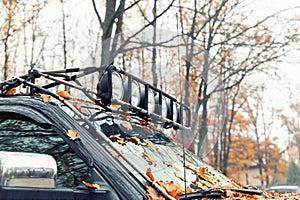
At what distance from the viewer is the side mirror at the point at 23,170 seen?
161 centimetres

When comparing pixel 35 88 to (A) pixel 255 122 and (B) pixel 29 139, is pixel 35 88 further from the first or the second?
(A) pixel 255 122

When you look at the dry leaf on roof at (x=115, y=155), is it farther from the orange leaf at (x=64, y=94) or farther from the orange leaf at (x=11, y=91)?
the orange leaf at (x=11, y=91)

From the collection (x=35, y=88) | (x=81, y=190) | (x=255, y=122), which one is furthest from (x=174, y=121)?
(x=255, y=122)

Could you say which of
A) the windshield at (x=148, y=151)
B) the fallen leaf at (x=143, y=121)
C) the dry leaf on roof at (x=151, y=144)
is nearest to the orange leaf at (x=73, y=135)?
the windshield at (x=148, y=151)

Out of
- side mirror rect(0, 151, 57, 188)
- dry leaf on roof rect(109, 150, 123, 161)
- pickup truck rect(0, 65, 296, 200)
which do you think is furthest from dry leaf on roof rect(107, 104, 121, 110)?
side mirror rect(0, 151, 57, 188)

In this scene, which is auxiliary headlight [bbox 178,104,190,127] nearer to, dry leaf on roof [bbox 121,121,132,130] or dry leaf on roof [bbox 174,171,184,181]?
dry leaf on roof [bbox 121,121,132,130]

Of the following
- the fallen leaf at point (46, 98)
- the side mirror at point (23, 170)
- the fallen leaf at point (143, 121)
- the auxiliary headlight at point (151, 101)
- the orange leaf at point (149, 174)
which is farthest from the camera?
the auxiliary headlight at point (151, 101)

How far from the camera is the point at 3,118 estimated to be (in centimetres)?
229

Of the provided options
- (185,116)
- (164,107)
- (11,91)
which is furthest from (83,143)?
(185,116)

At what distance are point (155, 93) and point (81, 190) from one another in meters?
1.07

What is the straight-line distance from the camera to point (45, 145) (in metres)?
2.10

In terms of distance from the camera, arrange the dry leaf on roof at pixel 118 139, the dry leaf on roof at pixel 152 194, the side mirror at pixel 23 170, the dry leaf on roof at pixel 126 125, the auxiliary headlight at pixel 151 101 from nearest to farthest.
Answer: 1. the side mirror at pixel 23 170
2. the dry leaf on roof at pixel 152 194
3. the dry leaf on roof at pixel 118 139
4. the dry leaf on roof at pixel 126 125
5. the auxiliary headlight at pixel 151 101

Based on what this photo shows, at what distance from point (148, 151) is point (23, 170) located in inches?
29.6

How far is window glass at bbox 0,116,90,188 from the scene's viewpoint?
6.40ft
